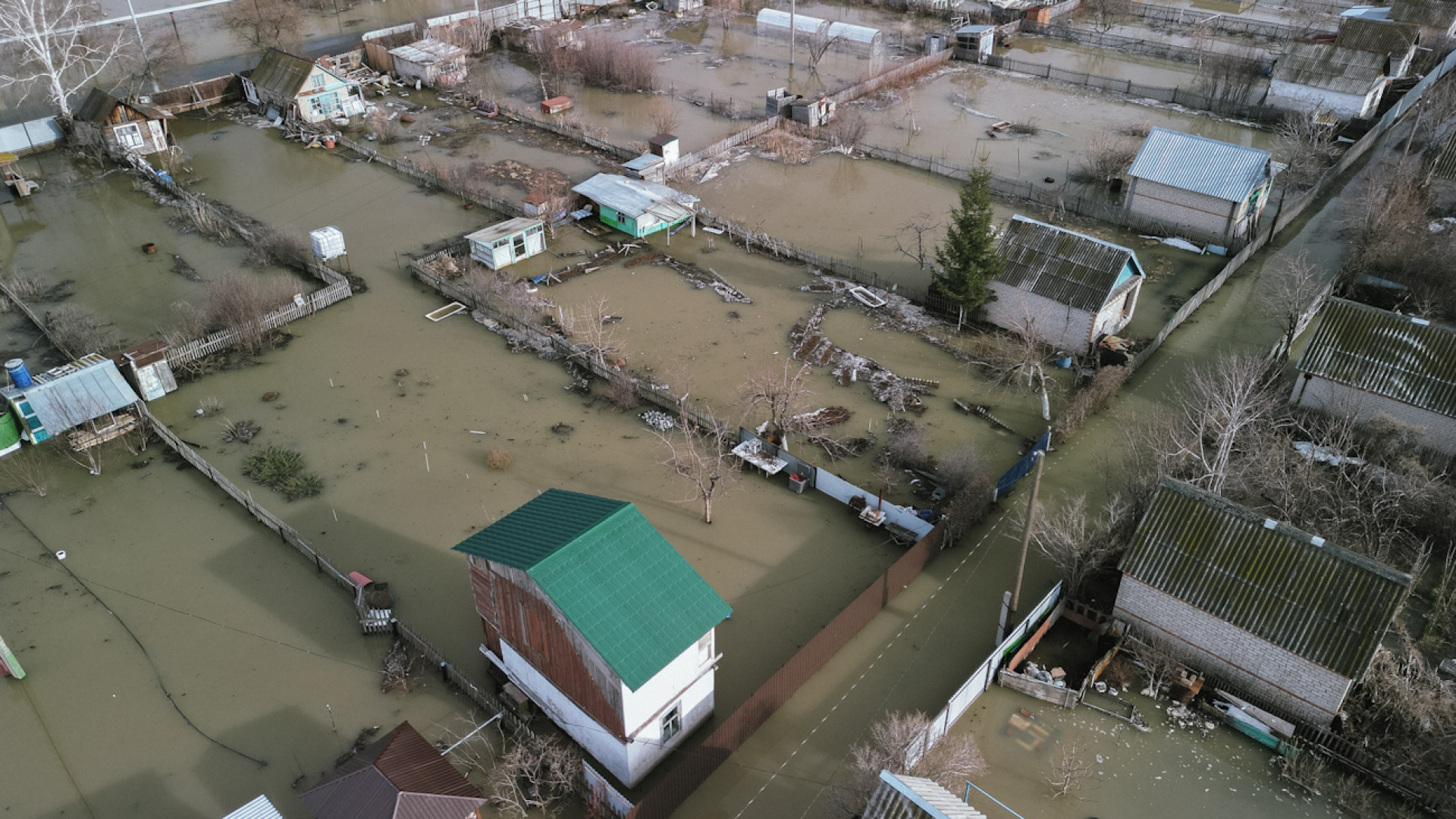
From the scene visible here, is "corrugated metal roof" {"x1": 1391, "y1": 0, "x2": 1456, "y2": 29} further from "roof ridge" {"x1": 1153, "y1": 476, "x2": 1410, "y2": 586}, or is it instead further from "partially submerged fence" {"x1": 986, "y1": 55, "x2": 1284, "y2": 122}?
"roof ridge" {"x1": 1153, "y1": 476, "x2": 1410, "y2": 586}

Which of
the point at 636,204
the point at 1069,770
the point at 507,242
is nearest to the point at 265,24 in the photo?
the point at 507,242

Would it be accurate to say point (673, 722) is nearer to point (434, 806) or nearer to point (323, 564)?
point (434, 806)

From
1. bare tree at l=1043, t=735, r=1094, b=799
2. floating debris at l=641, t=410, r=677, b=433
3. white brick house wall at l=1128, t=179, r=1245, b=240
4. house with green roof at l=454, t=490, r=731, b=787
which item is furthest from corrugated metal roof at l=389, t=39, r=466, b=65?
bare tree at l=1043, t=735, r=1094, b=799

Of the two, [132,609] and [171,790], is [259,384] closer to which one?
[132,609]

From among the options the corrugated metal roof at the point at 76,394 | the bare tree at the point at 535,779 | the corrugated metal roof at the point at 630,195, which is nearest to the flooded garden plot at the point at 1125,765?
the bare tree at the point at 535,779

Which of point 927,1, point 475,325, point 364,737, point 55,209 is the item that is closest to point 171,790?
point 364,737
